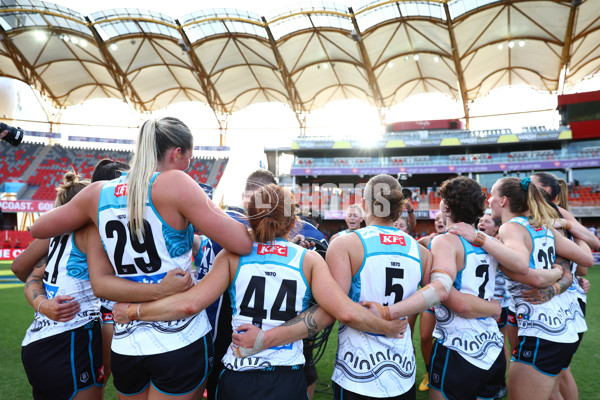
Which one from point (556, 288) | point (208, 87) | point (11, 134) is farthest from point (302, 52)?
point (556, 288)

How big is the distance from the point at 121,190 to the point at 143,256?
38cm

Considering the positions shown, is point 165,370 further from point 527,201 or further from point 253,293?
point 527,201

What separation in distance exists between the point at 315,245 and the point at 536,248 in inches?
69.3

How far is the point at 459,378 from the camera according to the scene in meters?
2.36

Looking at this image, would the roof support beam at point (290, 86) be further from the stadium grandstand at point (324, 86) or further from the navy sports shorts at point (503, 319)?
the navy sports shorts at point (503, 319)

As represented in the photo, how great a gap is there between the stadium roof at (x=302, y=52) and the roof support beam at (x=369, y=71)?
3.9 inches

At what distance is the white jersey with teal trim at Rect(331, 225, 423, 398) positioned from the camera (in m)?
2.13

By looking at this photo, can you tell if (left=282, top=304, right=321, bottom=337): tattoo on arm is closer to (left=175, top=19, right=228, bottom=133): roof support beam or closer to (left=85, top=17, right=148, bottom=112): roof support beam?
(left=175, top=19, right=228, bottom=133): roof support beam

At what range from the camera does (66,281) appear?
2297 mm

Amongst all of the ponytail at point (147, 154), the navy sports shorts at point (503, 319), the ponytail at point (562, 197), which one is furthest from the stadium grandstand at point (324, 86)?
the ponytail at point (147, 154)

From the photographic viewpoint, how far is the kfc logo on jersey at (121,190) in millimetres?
1928

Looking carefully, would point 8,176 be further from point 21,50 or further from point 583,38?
point 583,38

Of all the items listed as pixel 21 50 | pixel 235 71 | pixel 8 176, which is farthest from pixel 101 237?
pixel 8 176

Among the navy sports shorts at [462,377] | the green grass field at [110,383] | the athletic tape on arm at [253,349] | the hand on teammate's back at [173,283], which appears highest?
the hand on teammate's back at [173,283]
